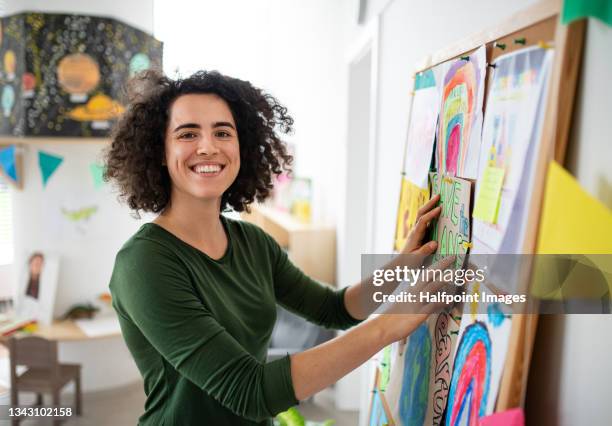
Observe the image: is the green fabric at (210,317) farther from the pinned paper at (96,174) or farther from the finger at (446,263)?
the pinned paper at (96,174)

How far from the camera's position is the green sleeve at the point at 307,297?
1.33 meters

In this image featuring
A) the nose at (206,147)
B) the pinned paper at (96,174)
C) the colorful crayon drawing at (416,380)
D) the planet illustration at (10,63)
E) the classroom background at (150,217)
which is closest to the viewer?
the colorful crayon drawing at (416,380)

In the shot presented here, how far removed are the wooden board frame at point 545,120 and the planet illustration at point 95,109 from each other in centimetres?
262

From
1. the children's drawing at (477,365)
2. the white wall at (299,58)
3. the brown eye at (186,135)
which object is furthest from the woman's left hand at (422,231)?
the white wall at (299,58)

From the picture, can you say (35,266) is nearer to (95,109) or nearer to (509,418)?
(95,109)

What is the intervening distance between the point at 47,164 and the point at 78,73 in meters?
0.58

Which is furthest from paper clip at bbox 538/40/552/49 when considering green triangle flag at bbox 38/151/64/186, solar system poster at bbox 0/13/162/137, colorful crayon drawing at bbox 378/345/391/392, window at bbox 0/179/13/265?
window at bbox 0/179/13/265

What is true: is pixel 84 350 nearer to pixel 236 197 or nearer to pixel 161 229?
pixel 236 197

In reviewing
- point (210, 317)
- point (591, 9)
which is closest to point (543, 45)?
point (591, 9)

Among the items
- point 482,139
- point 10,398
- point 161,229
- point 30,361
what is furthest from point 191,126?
point 10,398

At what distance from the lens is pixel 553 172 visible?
2.07 ft

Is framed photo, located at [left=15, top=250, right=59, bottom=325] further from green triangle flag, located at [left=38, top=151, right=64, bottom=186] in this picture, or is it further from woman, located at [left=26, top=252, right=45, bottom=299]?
green triangle flag, located at [left=38, top=151, right=64, bottom=186]

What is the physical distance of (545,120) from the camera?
653mm

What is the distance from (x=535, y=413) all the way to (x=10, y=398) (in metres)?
2.86
